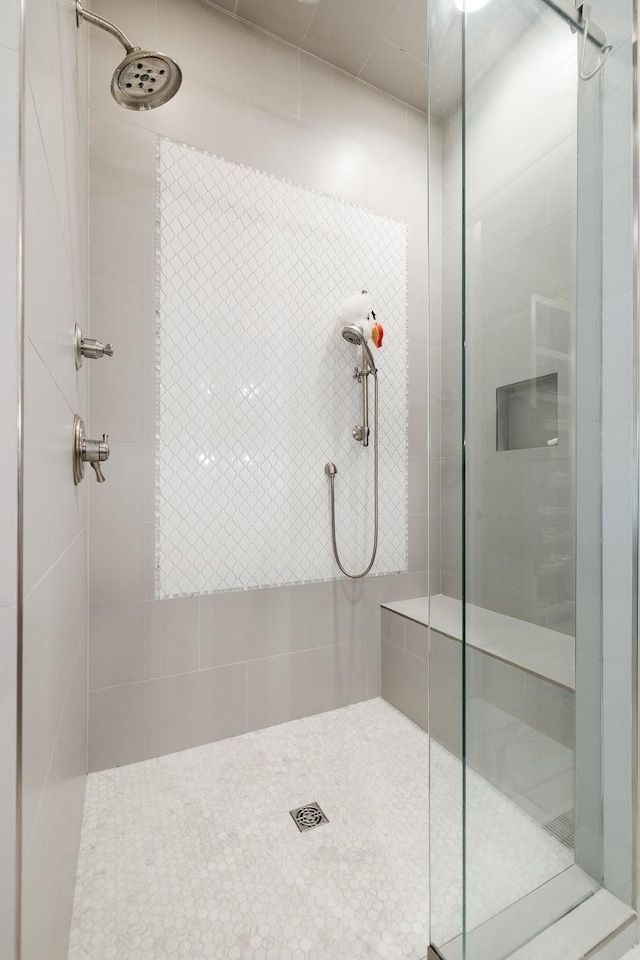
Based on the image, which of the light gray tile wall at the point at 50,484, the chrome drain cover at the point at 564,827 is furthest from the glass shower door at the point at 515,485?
the light gray tile wall at the point at 50,484

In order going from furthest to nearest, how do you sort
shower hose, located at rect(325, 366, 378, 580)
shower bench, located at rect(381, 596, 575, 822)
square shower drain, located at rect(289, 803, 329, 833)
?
shower hose, located at rect(325, 366, 378, 580) → square shower drain, located at rect(289, 803, 329, 833) → shower bench, located at rect(381, 596, 575, 822)

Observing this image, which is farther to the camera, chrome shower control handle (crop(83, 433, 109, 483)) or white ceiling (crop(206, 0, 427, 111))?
white ceiling (crop(206, 0, 427, 111))

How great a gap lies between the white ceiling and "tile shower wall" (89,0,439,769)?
0.17ft

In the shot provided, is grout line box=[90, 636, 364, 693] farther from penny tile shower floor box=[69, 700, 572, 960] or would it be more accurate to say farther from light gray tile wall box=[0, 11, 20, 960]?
light gray tile wall box=[0, 11, 20, 960]

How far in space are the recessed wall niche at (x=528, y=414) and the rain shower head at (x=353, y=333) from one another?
3.40 feet

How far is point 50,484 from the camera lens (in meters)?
0.74

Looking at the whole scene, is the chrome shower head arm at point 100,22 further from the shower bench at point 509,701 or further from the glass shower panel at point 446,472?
the shower bench at point 509,701

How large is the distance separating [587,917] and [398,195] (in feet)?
8.58

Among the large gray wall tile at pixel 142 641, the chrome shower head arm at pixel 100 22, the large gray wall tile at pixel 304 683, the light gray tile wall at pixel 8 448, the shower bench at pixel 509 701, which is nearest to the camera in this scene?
the light gray tile wall at pixel 8 448

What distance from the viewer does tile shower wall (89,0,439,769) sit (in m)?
1.55

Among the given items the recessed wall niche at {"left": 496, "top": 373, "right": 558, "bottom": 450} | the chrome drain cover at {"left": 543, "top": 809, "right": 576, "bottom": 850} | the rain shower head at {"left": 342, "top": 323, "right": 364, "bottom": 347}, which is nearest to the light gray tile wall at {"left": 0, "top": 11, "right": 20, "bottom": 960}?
the recessed wall niche at {"left": 496, "top": 373, "right": 558, "bottom": 450}

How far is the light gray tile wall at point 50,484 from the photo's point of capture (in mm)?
566

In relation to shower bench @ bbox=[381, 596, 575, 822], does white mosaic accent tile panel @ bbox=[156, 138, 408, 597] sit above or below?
above

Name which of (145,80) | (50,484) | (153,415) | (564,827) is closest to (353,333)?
(153,415)
